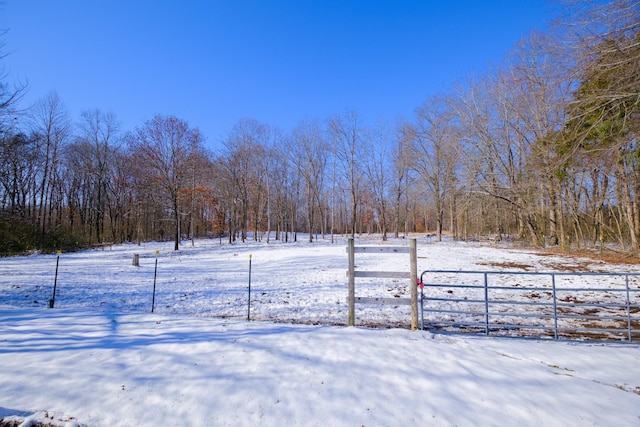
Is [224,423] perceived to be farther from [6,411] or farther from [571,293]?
[571,293]

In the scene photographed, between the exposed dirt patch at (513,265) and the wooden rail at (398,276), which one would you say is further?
the exposed dirt patch at (513,265)

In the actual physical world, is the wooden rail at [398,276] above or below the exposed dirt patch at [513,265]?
above

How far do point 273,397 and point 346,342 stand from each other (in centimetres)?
182

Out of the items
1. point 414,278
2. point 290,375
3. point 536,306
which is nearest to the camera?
point 290,375

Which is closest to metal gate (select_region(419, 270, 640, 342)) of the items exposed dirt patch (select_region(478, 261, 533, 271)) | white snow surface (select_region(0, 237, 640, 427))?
white snow surface (select_region(0, 237, 640, 427))

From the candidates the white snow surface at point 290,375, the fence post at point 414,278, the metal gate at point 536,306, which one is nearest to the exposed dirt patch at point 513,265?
the metal gate at point 536,306

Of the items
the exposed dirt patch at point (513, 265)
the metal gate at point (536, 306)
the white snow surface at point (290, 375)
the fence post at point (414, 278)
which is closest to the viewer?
the white snow surface at point (290, 375)

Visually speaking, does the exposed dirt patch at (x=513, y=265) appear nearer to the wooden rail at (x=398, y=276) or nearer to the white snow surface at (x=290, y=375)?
the white snow surface at (x=290, y=375)

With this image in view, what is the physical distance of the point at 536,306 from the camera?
27.1 ft

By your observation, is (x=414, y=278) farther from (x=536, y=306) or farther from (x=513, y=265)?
(x=513, y=265)

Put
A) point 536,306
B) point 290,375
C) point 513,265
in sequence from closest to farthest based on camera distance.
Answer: point 290,375 → point 536,306 → point 513,265

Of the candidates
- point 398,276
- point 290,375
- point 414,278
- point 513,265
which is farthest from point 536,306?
point 290,375

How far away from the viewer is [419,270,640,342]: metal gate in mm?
5426

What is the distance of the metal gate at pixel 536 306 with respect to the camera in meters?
5.43
